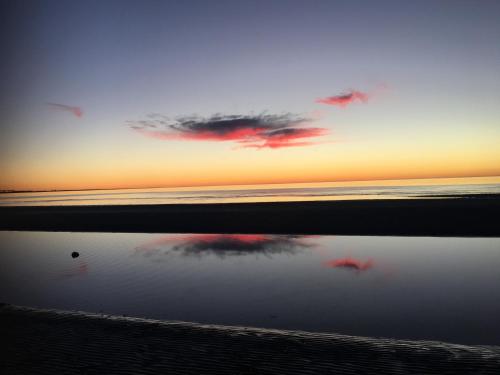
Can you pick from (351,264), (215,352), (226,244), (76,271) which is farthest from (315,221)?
(215,352)

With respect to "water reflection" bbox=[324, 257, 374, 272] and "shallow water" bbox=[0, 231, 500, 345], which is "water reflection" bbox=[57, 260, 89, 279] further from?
"water reflection" bbox=[324, 257, 374, 272]

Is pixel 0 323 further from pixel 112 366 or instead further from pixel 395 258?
pixel 395 258

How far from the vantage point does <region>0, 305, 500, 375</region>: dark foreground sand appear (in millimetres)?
5316

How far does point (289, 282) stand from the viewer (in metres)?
11.5

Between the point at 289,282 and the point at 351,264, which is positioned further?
the point at 351,264

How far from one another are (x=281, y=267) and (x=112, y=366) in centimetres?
857

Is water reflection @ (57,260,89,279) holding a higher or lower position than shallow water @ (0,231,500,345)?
lower

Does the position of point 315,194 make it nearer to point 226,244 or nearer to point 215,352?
point 226,244

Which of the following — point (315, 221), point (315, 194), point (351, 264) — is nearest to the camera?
point (351, 264)

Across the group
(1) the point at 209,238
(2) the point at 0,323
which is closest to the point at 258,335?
(2) the point at 0,323

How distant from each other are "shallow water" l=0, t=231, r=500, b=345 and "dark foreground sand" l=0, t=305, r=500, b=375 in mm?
1029

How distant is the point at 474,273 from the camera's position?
38.6ft

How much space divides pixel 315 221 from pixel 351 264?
10.5 m

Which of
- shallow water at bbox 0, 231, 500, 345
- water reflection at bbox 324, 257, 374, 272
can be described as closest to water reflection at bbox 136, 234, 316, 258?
shallow water at bbox 0, 231, 500, 345
